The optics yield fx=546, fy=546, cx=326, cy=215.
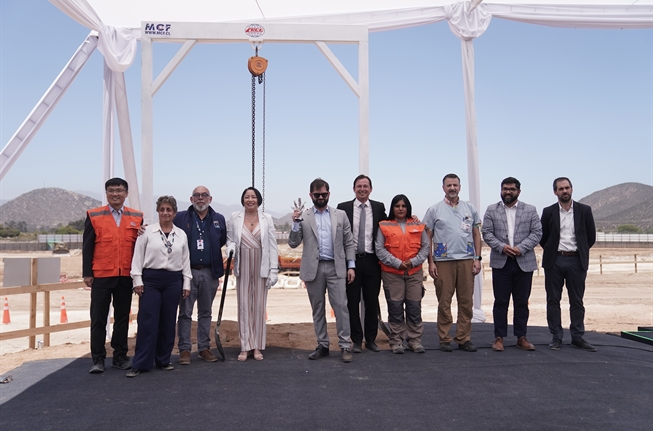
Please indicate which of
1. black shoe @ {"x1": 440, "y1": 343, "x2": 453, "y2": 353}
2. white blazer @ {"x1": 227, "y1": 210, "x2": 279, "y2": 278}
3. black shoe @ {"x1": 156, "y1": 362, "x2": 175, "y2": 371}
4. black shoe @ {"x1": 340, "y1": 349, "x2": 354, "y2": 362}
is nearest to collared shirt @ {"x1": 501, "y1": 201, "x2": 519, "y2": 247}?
black shoe @ {"x1": 440, "y1": 343, "x2": 453, "y2": 353}

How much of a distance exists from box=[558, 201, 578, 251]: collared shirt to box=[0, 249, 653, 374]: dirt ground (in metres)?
2.06

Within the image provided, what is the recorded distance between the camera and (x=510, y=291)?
543 centimetres

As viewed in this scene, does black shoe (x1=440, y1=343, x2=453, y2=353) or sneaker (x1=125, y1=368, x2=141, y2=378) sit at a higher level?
black shoe (x1=440, y1=343, x2=453, y2=353)

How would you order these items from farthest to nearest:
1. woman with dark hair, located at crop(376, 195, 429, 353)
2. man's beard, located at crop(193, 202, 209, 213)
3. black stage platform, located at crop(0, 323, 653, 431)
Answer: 1. woman with dark hair, located at crop(376, 195, 429, 353)
2. man's beard, located at crop(193, 202, 209, 213)
3. black stage platform, located at crop(0, 323, 653, 431)

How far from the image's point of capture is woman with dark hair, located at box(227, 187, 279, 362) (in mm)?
5004

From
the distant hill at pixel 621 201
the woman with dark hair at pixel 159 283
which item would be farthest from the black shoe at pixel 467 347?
the distant hill at pixel 621 201

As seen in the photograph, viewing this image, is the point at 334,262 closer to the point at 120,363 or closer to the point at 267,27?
the point at 120,363

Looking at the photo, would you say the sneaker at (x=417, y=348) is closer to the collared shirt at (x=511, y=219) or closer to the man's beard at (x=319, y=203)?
the collared shirt at (x=511, y=219)

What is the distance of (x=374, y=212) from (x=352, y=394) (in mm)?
1961

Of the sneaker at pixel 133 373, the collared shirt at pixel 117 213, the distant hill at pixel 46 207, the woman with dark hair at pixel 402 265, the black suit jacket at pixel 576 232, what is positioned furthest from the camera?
the distant hill at pixel 46 207

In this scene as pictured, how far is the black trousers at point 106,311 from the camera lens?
4.58 m

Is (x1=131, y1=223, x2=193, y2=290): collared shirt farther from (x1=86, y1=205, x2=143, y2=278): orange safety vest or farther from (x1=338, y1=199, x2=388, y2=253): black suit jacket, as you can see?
(x1=338, y1=199, x2=388, y2=253): black suit jacket

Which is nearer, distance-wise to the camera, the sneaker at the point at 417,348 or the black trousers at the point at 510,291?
the sneaker at the point at 417,348

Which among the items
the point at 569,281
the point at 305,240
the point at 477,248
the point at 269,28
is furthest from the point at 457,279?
the point at 269,28
